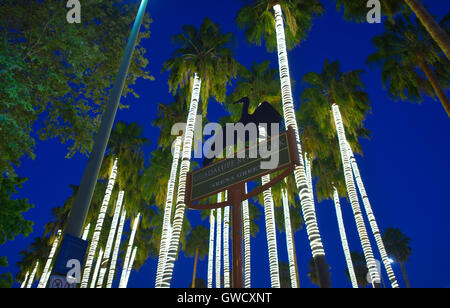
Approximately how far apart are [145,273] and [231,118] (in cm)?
19399

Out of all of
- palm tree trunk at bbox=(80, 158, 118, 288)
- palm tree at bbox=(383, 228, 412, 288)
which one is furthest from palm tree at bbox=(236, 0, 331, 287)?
palm tree at bbox=(383, 228, 412, 288)

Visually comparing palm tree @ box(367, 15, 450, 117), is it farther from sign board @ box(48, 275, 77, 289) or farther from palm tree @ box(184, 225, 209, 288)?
palm tree @ box(184, 225, 209, 288)

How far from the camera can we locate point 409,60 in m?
18.4

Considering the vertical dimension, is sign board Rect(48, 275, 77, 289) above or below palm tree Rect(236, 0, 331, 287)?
below

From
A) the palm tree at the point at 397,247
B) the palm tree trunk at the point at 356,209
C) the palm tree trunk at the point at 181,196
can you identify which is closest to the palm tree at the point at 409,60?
the palm tree trunk at the point at 356,209

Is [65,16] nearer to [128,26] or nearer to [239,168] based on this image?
[128,26]

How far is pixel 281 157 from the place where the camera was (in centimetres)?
768

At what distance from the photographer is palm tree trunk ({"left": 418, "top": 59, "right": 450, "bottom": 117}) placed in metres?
16.0

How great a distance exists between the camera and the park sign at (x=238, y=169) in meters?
7.64

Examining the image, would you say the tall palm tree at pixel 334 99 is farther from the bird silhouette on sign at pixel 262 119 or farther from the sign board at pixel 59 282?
the sign board at pixel 59 282

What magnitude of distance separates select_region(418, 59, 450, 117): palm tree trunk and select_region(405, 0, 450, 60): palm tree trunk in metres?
4.83

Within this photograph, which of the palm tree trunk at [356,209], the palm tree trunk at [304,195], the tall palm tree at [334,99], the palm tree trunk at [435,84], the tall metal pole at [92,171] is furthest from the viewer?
the tall palm tree at [334,99]

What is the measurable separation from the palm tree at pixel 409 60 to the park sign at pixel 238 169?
1533 cm

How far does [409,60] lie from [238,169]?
56.0 ft
